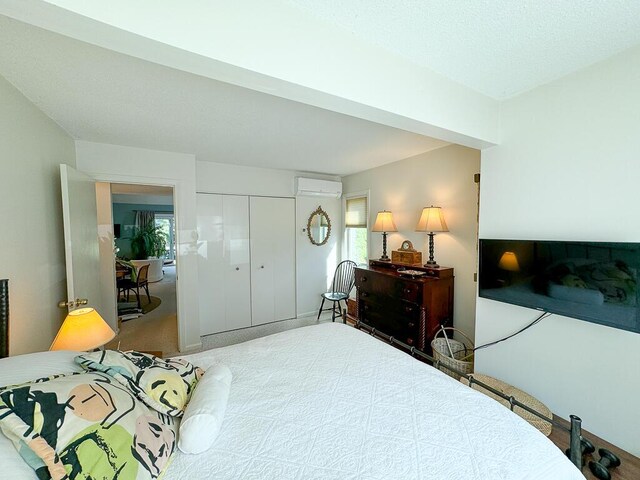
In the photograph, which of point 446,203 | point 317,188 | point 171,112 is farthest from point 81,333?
point 317,188

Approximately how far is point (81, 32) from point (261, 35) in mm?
610

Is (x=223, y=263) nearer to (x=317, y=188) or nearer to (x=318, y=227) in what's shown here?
(x=318, y=227)

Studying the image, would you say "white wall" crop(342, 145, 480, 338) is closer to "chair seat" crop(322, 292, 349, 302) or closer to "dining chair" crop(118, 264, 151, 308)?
"chair seat" crop(322, 292, 349, 302)

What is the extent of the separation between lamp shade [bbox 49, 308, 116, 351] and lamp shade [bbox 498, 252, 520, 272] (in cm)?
258

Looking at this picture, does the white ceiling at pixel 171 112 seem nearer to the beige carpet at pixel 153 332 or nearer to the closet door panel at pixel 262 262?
→ the closet door panel at pixel 262 262

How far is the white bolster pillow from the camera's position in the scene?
924mm

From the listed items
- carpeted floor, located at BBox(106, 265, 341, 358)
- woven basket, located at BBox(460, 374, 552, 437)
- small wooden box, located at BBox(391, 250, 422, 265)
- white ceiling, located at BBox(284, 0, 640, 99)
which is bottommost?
carpeted floor, located at BBox(106, 265, 341, 358)

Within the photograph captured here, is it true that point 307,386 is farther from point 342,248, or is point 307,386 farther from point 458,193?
point 342,248

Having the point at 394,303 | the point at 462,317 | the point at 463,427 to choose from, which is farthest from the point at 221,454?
the point at 462,317

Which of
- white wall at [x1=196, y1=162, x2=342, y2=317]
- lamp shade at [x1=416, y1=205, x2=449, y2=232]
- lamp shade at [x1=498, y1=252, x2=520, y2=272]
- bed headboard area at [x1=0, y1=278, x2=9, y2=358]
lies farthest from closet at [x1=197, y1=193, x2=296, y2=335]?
lamp shade at [x1=498, y1=252, x2=520, y2=272]

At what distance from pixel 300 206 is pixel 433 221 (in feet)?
6.94

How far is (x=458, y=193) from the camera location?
2752 millimetres

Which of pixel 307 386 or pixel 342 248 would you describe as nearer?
pixel 307 386

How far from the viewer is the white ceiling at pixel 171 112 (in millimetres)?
1372
